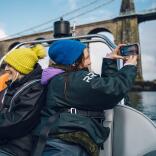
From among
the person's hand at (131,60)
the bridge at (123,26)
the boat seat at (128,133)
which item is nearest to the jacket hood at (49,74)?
the person's hand at (131,60)

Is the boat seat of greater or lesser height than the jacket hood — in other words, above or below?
below

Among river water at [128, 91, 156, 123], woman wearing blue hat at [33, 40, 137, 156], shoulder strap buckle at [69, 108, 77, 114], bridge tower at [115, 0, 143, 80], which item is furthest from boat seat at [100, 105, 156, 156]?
bridge tower at [115, 0, 143, 80]

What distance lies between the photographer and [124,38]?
1655 inches

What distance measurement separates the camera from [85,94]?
6.15 feet

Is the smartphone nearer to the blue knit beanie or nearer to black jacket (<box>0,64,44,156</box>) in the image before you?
the blue knit beanie

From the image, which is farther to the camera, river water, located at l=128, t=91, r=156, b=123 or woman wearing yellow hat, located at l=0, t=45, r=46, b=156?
river water, located at l=128, t=91, r=156, b=123

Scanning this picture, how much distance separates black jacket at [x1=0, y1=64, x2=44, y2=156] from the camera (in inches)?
76.9

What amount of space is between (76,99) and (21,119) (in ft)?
1.04

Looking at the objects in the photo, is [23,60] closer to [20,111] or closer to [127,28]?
[20,111]

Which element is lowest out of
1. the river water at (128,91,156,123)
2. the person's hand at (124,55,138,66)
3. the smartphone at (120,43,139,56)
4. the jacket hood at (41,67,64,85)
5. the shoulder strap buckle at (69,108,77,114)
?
the shoulder strap buckle at (69,108,77,114)

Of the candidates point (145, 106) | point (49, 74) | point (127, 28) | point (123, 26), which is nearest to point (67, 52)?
point (49, 74)

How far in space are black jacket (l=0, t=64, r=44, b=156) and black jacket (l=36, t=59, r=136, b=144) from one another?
0.26 feet

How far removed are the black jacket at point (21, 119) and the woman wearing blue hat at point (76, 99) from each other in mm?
54

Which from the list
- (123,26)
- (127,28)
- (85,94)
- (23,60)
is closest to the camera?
(85,94)
